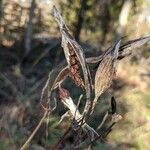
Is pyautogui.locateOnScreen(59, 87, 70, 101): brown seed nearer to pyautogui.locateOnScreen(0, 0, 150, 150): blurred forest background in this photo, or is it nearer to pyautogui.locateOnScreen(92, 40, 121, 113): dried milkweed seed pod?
pyautogui.locateOnScreen(92, 40, 121, 113): dried milkweed seed pod

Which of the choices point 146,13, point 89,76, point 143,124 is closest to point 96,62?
point 89,76

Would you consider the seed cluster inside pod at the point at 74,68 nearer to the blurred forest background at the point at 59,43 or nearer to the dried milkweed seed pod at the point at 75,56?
the dried milkweed seed pod at the point at 75,56

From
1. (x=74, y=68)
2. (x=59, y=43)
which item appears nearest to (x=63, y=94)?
(x=74, y=68)

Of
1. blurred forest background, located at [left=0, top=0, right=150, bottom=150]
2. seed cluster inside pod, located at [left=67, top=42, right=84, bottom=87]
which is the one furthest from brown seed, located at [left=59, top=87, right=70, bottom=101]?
blurred forest background, located at [left=0, top=0, right=150, bottom=150]

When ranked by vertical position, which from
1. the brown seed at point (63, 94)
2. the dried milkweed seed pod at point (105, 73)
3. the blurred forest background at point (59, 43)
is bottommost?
the blurred forest background at point (59, 43)

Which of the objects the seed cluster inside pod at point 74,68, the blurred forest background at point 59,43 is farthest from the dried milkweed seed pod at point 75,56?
the blurred forest background at point 59,43

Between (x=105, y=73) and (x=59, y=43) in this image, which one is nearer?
(x=105, y=73)

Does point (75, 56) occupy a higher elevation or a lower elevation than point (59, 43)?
higher

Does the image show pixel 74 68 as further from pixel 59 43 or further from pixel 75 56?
pixel 59 43

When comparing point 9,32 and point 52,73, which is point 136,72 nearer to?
point 9,32
